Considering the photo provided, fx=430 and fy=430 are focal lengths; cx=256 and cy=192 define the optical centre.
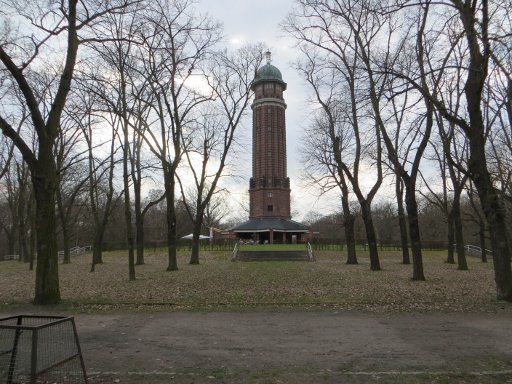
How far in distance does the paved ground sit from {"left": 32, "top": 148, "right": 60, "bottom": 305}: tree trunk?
2.04 m

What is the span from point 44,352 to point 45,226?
660 cm

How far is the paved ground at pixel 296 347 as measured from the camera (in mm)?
5656

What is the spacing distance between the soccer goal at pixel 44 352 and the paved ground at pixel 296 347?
44cm

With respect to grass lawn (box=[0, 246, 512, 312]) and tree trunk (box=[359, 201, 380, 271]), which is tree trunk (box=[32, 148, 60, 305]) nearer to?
grass lawn (box=[0, 246, 512, 312])

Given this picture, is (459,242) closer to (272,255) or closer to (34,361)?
(272,255)

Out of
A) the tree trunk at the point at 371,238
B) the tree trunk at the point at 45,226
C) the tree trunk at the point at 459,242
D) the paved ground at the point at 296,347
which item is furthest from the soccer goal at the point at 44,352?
the tree trunk at the point at 459,242

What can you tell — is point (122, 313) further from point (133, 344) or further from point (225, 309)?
point (133, 344)

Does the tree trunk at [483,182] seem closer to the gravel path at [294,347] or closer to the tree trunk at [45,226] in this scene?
the gravel path at [294,347]

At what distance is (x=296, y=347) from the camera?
7000 mm

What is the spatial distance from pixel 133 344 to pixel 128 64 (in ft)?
42.4

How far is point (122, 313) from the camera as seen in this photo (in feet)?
33.6

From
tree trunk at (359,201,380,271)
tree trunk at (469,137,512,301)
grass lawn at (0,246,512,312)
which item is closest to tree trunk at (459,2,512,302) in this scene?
tree trunk at (469,137,512,301)

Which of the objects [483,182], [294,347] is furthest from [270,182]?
[294,347]

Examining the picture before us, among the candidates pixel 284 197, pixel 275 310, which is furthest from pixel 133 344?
pixel 284 197
